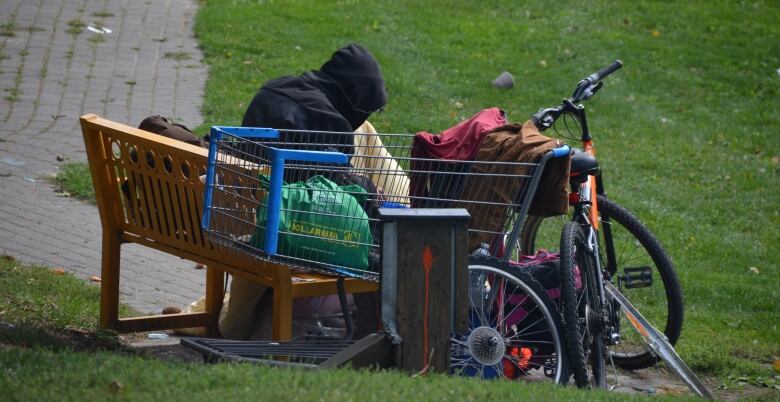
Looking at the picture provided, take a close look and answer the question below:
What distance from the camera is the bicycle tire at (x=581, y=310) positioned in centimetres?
482

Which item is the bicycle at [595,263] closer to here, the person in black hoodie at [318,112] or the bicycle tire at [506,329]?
the bicycle tire at [506,329]

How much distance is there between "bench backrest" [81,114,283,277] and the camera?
503 centimetres

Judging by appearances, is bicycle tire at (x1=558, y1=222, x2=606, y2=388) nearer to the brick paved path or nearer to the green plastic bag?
the green plastic bag

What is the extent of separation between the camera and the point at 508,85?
12039mm

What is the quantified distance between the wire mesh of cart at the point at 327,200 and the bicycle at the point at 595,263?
0.37m

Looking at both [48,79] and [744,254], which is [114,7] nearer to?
[48,79]

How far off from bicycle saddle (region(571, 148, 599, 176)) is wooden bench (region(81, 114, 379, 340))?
1.14 m

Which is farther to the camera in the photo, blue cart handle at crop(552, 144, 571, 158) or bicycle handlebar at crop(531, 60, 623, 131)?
bicycle handlebar at crop(531, 60, 623, 131)

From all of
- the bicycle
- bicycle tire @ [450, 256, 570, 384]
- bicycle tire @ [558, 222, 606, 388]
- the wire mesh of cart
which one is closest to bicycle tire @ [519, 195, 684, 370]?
the bicycle

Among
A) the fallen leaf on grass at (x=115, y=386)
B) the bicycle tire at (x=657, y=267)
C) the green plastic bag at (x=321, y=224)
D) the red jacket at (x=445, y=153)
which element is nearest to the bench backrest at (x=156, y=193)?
the green plastic bag at (x=321, y=224)

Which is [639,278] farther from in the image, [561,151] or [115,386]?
[115,386]

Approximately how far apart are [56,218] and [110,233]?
2.62 meters

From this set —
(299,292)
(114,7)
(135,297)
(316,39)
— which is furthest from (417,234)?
(114,7)

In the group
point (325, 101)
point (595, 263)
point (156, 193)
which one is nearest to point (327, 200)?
point (156, 193)
